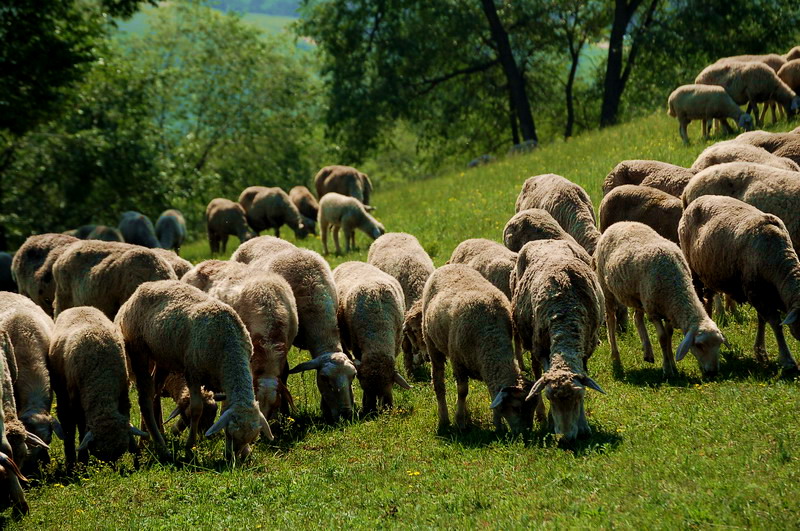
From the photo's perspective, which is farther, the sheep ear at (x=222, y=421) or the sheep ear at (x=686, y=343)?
the sheep ear at (x=686, y=343)

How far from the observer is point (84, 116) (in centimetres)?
3319

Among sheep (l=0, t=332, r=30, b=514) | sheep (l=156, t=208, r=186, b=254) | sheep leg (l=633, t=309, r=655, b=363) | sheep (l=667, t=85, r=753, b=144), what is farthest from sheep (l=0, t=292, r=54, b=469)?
sheep (l=156, t=208, r=186, b=254)

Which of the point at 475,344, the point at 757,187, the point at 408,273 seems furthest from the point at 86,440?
the point at 757,187

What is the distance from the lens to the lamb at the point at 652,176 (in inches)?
569

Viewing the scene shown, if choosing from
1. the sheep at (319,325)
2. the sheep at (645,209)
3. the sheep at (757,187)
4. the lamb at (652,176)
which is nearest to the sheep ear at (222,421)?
the sheep at (319,325)

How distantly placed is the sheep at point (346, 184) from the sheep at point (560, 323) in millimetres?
19585

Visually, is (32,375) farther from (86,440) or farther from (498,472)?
(498,472)

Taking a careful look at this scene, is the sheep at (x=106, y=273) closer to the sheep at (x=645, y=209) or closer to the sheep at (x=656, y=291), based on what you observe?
the sheep at (x=656, y=291)

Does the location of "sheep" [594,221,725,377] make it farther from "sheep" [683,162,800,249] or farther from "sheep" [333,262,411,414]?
"sheep" [333,262,411,414]

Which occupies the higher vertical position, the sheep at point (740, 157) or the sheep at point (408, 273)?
the sheep at point (740, 157)

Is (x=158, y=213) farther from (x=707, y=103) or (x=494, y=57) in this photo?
(x=707, y=103)

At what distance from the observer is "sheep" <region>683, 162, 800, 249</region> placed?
11961mm

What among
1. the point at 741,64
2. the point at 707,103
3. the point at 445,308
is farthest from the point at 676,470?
the point at 741,64

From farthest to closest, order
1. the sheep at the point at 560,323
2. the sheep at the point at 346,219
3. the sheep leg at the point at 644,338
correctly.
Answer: the sheep at the point at 346,219, the sheep leg at the point at 644,338, the sheep at the point at 560,323
